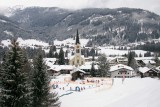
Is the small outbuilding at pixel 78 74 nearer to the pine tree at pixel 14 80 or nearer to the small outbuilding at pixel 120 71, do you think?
the small outbuilding at pixel 120 71

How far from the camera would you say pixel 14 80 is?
2605 centimetres

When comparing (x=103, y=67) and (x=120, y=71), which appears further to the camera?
(x=120, y=71)

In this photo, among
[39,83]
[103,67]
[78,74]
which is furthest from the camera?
[103,67]

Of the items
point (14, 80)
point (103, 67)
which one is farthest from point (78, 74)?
point (14, 80)

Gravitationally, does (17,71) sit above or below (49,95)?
above

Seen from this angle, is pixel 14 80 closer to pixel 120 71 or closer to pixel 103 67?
pixel 103 67

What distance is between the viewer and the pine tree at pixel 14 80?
2605 cm

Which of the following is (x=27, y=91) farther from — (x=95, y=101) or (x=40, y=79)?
(x=95, y=101)

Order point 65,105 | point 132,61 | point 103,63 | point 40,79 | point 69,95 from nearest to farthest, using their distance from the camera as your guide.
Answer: point 40,79 < point 65,105 < point 69,95 < point 103,63 < point 132,61

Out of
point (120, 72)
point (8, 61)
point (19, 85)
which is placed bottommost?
point (120, 72)

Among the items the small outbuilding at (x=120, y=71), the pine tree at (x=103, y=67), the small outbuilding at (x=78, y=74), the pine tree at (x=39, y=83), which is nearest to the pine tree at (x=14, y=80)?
the pine tree at (x=39, y=83)

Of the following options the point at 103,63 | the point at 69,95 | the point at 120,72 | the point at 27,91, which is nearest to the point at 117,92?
the point at 69,95

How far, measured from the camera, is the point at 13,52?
26.0 meters

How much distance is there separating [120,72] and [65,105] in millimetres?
62863
